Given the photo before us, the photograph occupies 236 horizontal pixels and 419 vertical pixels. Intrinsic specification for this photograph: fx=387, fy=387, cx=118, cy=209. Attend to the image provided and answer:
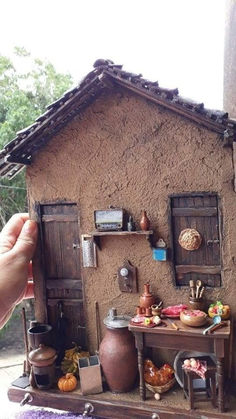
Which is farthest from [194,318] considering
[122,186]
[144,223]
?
[122,186]

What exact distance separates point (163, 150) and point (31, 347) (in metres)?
2.23

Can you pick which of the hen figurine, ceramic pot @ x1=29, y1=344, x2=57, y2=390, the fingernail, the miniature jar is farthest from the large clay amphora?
the fingernail

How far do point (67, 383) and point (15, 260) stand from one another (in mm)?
1244

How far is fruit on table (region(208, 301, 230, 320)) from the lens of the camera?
3211 millimetres

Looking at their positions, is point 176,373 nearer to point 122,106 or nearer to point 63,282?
point 63,282

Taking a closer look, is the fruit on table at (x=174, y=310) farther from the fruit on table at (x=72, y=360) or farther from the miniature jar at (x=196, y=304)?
the fruit on table at (x=72, y=360)

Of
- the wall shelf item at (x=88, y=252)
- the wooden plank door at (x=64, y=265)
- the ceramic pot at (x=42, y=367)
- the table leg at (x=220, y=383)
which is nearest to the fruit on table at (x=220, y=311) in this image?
the table leg at (x=220, y=383)

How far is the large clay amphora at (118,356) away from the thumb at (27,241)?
92 centimetres

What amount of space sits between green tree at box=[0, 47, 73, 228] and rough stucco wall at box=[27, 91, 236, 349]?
2.38 meters

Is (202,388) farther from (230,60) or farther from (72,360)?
(230,60)

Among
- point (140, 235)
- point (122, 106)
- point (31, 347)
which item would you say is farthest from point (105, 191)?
point (31, 347)

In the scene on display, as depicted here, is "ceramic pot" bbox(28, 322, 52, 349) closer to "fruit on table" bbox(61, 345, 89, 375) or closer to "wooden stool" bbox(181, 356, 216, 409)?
"fruit on table" bbox(61, 345, 89, 375)

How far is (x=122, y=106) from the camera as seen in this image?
3.52 m

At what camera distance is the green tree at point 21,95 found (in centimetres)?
590
